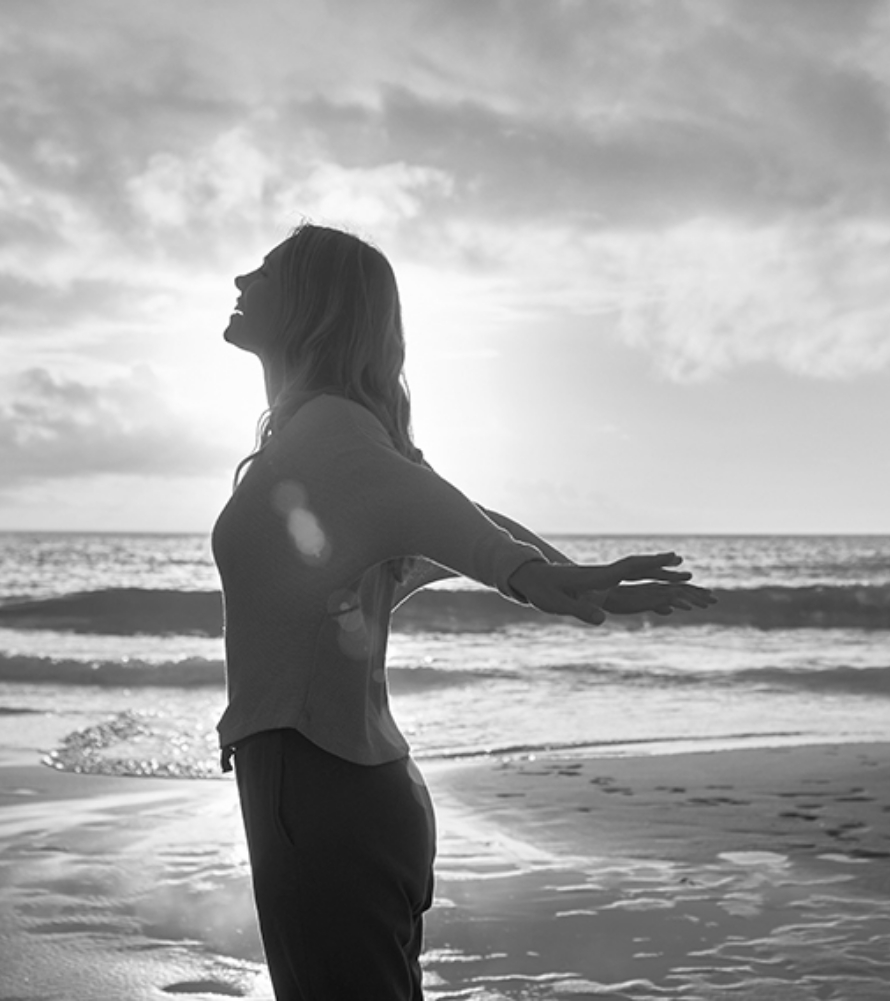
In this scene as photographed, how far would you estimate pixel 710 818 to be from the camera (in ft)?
20.4

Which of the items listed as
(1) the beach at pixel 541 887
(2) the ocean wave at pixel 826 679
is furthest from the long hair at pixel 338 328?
(2) the ocean wave at pixel 826 679

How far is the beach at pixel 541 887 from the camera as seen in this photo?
3.81 metres

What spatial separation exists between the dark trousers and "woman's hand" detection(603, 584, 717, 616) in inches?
16.8

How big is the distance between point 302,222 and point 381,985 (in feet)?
3.81

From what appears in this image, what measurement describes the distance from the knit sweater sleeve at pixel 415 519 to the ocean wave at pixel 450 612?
65.3ft

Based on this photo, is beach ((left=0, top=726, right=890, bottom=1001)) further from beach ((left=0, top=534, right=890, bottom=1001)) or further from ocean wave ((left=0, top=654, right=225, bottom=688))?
ocean wave ((left=0, top=654, right=225, bottom=688))

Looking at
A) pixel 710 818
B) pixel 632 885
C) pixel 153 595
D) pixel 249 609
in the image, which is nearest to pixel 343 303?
pixel 249 609

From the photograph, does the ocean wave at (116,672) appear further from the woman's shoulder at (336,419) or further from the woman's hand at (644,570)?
the woman's hand at (644,570)

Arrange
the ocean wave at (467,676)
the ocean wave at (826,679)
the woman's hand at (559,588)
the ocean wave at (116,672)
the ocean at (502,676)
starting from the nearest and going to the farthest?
the woman's hand at (559,588), the ocean at (502,676), the ocean wave at (826,679), the ocean wave at (467,676), the ocean wave at (116,672)

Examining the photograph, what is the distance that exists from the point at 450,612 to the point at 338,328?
76.0 ft

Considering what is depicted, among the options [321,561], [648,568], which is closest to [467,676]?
[321,561]

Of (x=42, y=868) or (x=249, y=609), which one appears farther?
(x=42, y=868)

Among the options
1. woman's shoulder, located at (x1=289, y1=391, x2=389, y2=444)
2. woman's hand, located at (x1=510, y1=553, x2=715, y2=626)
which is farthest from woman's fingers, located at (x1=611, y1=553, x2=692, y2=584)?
woman's shoulder, located at (x1=289, y1=391, x2=389, y2=444)

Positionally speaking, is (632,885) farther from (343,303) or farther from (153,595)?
(153,595)
